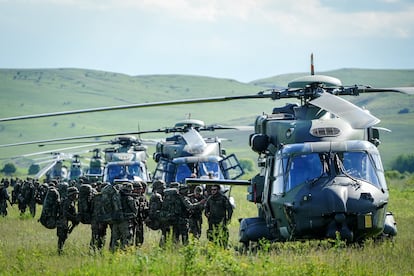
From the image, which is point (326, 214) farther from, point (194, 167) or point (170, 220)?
point (194, 167)

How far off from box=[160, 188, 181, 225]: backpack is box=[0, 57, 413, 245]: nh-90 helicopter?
5.17 ft

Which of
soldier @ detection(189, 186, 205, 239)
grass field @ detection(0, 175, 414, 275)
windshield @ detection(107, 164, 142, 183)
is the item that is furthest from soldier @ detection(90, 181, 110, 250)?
windshield @ detection(107, 164, 142, 183)

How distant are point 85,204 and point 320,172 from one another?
4948 mm

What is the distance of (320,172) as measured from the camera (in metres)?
14.9

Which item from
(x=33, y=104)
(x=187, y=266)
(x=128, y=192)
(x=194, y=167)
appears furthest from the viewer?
(x=33, y=104)

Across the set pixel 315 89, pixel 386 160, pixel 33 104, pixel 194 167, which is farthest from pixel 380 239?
pixel 33 104

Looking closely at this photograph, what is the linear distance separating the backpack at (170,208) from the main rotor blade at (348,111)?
3789 millimetres

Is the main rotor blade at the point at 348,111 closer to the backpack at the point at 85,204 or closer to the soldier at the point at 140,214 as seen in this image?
the soldier at the point at 140,214

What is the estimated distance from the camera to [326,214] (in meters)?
14.3

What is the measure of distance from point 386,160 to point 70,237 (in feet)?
302

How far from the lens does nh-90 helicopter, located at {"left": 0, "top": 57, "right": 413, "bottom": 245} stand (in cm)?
1436

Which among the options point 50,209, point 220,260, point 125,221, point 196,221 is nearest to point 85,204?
point 50,209

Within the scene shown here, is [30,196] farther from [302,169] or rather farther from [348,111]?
[348,111]

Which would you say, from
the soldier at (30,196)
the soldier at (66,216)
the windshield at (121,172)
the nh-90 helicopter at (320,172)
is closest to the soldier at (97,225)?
the soldier at (66,216)
